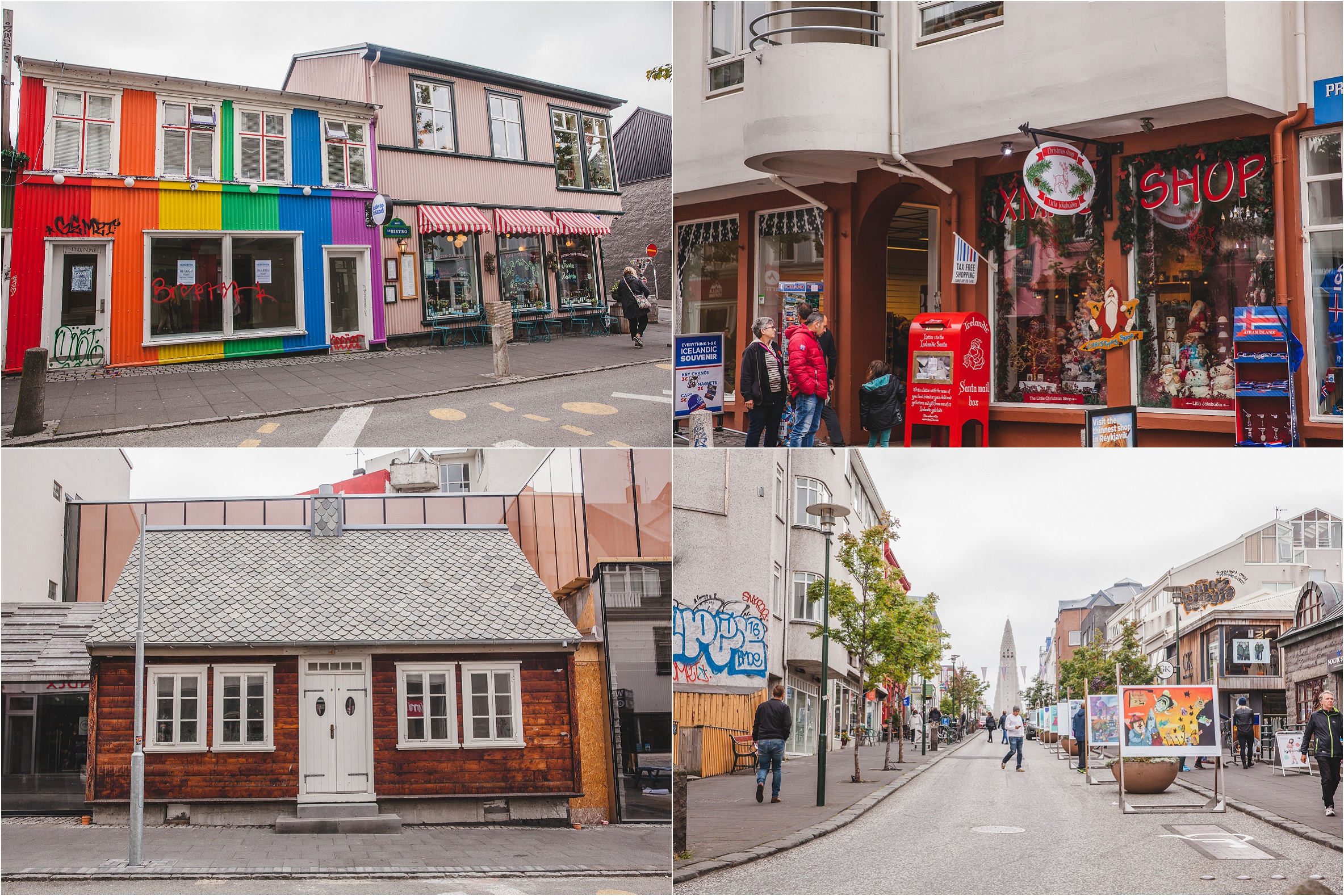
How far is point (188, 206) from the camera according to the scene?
1666cm

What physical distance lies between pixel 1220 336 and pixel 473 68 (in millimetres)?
14912

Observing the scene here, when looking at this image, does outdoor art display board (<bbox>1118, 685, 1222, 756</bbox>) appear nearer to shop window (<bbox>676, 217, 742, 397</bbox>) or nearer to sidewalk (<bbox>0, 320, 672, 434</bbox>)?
shop window (<bbox>676, 217, 742, 397</bbox>)

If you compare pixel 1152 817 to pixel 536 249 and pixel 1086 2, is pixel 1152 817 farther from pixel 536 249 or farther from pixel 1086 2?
pixel 536 249

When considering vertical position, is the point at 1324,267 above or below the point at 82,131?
below

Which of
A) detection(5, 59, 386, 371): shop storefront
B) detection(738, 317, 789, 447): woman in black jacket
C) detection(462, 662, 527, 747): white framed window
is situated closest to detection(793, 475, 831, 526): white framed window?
detection(738, 317, 789, 447): woman in black jacket

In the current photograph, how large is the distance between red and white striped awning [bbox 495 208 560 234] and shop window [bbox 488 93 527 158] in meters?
1.08

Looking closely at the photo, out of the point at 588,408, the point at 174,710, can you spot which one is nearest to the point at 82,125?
the point at 588,408

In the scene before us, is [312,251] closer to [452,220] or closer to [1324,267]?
[452,220]

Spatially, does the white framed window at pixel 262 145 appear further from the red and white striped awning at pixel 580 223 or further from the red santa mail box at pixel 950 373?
the red santa mail box at pixel 950 373

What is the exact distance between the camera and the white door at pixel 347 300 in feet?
62.0

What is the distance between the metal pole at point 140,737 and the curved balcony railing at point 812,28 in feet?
26.0

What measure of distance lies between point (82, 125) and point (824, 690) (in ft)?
44.7

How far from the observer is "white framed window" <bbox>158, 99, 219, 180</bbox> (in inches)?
642

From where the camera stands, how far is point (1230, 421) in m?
10.3
